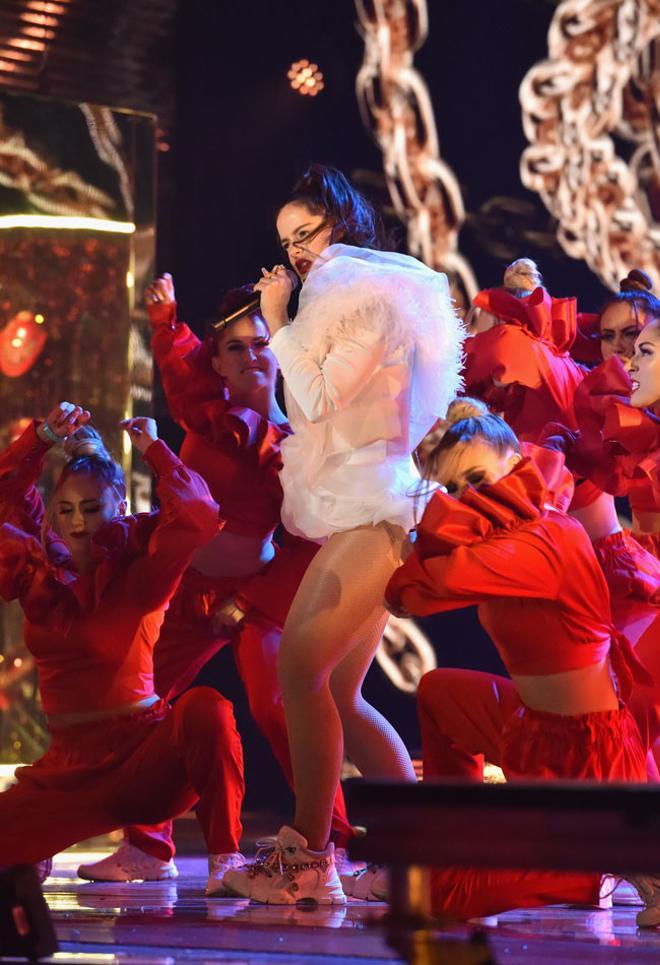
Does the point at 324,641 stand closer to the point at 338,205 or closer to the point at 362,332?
the point at 362,332

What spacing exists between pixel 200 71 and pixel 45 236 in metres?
0.90

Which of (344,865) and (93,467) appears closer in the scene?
(93,467)

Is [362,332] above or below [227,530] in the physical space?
above

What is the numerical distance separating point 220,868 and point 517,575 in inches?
42.0

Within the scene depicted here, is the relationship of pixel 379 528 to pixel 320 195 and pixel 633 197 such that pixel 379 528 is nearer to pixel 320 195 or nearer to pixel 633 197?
pixel 320 195

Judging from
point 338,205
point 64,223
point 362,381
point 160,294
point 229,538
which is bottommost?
point 229,538

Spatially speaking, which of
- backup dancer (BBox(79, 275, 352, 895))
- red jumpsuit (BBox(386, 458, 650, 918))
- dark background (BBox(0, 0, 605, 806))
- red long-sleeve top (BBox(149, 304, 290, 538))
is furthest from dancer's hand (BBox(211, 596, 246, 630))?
dark background (BBox(0, 0, 605, 806))

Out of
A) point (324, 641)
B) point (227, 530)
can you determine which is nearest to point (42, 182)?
point (227, 530)

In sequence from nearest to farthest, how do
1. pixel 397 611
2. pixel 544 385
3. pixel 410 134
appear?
pixel 397 611, pixel 544 385, pixel 410 134

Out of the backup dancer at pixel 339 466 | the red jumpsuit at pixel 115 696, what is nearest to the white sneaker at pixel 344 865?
the red jumpsuit at pixel 115 696

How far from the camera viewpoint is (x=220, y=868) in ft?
11.2

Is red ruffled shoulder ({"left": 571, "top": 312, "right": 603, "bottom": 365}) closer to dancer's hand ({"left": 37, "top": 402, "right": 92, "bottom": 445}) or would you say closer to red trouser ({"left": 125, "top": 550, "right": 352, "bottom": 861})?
red trouser ({"left": 125, "top": 550, "right": 352, "bottom": 861})

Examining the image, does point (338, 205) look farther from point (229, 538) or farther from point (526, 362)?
point (229, 538)

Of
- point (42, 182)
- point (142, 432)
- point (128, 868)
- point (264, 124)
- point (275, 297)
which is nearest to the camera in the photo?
point (275, 297)
